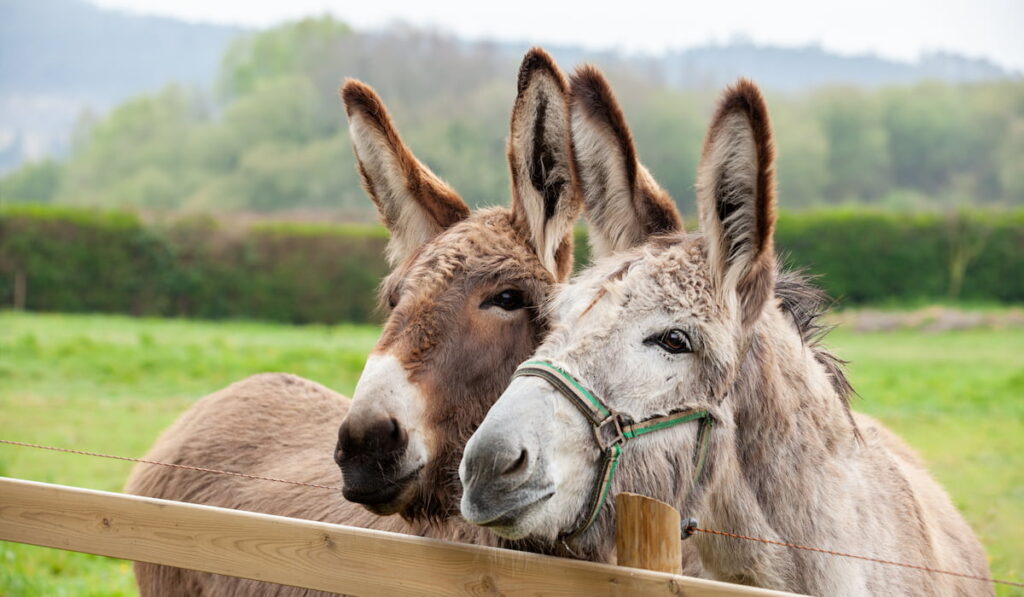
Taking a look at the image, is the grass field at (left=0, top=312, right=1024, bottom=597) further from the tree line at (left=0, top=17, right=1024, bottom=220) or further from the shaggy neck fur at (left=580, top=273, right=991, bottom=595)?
the tree line at (left=0, top=17, right=1024, bottom=220)

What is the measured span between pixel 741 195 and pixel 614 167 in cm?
53

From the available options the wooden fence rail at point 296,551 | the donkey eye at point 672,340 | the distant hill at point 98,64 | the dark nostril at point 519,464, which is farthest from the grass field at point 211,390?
the distant hill at point 98,64

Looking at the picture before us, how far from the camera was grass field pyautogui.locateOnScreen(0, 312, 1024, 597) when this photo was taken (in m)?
7.20

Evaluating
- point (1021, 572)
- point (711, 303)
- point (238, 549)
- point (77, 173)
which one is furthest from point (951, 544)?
point (77, 173)

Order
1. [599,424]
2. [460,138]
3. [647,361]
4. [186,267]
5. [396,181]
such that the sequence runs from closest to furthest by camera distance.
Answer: [599,424]
[647,361]
[396,181]
[186,267]
[460,138]

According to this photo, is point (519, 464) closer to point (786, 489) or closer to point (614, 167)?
point (786, 489)

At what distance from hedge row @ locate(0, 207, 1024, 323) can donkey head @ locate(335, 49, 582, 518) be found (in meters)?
21.7

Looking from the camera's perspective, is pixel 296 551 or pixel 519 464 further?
pixel 296 551

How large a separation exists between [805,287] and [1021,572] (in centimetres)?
495

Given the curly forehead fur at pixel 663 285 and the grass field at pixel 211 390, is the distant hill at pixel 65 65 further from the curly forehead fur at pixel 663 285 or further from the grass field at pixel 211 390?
the curly forehead fur at pixel 663 285

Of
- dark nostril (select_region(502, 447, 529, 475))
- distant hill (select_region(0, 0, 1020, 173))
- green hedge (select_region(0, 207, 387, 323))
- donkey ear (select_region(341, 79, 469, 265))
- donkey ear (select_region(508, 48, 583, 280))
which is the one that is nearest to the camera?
dark nostril (select_region(502, 447, 529, 475))

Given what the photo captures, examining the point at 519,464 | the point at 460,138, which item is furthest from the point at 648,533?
the point at 460,138

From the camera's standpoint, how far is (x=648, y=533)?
208 cm

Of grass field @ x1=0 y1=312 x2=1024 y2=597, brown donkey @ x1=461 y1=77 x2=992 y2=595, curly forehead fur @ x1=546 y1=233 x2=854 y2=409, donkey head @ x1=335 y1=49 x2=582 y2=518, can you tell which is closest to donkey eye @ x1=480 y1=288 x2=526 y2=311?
donkey head @ x1=335 y1=49 x2=582 y2=518
